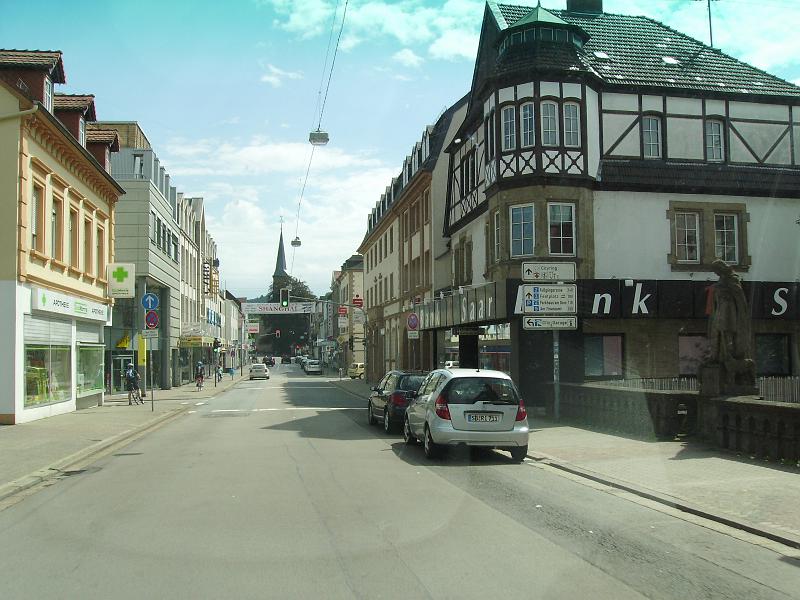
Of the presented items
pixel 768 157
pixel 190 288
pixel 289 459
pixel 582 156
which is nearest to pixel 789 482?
pixel 289 459

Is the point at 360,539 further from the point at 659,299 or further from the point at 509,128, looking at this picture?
the point at 509,128

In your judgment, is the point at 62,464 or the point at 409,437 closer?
the point at 62,464

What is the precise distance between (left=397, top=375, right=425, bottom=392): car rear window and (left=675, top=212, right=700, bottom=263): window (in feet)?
34.3

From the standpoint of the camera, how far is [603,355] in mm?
23078

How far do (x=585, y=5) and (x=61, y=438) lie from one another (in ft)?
80.4

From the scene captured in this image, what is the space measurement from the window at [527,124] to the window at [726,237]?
6872 mm

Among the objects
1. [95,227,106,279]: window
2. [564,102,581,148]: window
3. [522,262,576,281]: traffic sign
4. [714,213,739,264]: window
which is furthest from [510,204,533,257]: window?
[95,227,106,279]: window

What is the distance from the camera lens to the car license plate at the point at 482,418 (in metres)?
12.8

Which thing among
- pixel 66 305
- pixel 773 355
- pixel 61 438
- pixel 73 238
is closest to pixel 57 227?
pixel 73 238

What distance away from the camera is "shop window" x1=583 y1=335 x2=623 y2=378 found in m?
23.0

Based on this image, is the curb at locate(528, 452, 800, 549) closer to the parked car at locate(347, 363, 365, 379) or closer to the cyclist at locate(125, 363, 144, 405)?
the cyclist at locate(125, 363, 144, 405)

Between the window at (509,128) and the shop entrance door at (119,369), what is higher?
the window at (509,128)

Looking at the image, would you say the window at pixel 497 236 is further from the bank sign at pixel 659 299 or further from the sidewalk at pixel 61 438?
the sidewalk at pixel 61 438

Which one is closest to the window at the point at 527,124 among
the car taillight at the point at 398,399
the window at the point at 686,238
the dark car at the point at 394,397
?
the window at the point at 686,238
